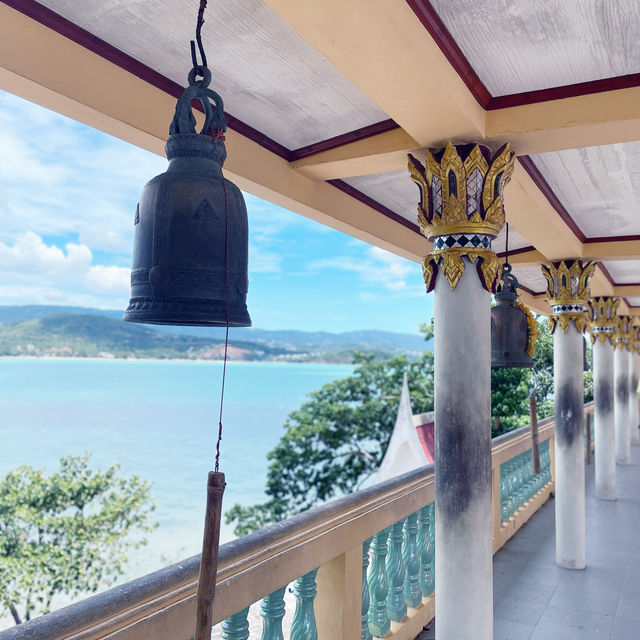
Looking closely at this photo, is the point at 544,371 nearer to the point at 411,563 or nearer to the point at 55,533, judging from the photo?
the point at 411,563

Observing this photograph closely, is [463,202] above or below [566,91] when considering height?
below

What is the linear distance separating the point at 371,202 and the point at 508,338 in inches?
55.4

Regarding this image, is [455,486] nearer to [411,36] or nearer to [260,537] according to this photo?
[260,537]

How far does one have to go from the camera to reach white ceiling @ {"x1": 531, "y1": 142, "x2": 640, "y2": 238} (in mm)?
3664

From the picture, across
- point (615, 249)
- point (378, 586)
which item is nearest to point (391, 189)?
point (378, 586)

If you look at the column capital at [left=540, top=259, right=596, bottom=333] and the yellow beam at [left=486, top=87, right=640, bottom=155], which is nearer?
the yellow beam at [left=486, top=87, right=640, bottom=155]

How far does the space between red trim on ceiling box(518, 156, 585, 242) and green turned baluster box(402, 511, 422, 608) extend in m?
2.22

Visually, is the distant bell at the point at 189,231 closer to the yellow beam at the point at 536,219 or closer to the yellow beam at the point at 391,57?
the yellow beam at the point at 391,57

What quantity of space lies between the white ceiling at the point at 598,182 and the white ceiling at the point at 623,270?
1.95 m

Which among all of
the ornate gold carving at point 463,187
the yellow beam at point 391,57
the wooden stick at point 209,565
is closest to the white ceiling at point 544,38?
the yellow beam at point 391,57

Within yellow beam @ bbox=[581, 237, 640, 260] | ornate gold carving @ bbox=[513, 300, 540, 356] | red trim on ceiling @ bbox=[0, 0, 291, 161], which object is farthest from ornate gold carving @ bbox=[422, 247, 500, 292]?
yellow beam @ bbox=[581, 237, 640, 260]

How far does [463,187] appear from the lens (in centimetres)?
306

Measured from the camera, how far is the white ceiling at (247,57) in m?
2.21

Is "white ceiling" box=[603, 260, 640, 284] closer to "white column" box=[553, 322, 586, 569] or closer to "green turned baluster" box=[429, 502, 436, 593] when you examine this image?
"white column" box=[553, 322, 586, 569]
